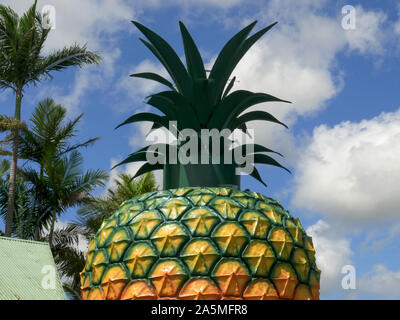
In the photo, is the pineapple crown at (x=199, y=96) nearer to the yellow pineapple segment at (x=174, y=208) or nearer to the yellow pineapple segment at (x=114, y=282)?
the yellow pineapple segment at (x=174, y=208)

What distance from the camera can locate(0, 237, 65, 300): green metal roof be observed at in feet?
34.3

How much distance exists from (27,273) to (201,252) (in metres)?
6.59

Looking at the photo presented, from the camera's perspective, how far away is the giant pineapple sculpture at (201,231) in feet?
19.0

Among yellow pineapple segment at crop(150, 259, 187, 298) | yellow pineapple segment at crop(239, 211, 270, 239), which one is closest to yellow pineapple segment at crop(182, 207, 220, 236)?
yellow pineapple segment at crop(239, 211, 270, 239)

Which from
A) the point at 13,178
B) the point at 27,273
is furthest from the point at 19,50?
the point at 27,273

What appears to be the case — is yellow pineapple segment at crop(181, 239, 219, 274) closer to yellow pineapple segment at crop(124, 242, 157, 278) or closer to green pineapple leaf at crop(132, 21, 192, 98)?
yellow pineapple segment at crop(124, 242, 157, 278)

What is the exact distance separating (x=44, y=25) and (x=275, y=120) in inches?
532

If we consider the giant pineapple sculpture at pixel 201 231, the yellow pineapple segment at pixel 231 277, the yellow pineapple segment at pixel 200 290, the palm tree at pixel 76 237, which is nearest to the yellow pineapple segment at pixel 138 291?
the giant pineapple sculpture at pixel 201 231

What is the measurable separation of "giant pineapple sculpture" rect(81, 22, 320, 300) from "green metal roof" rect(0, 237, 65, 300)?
14.8 feet

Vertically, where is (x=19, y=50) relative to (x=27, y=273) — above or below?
above

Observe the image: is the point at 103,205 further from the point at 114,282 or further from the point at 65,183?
the point at 114,282

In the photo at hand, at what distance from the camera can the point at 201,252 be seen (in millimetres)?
5801
